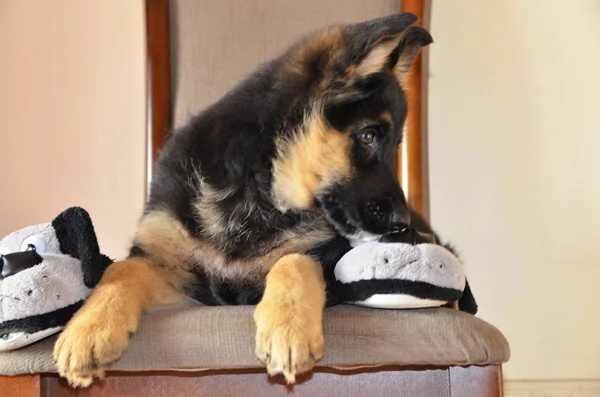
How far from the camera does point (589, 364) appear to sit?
8.38 ft

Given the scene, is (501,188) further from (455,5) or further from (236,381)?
(236,381)

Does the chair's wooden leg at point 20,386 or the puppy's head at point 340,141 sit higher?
the puppy's head at point 340,141

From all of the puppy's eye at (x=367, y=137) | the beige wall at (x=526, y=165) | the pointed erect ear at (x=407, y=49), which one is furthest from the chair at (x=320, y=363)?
the beige wall at (x=526, y=165)

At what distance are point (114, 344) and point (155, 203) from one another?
60 centimetres

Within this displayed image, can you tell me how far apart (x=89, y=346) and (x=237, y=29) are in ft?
5.14

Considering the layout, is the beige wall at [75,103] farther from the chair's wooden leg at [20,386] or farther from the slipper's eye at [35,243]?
the chair's wooden leg at [20,386]

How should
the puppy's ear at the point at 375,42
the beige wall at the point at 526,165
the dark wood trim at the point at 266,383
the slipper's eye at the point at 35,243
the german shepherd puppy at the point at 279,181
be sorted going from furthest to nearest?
the beige wall at the point at 526,165 → the german shepherd puppy at the point at 279,181 → the puppy's ear at the point at 375,42 → the slipper's eye at the point at 35,243 → the dark wood trim at the point at 266,383

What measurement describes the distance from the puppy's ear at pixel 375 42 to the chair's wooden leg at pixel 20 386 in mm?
1044

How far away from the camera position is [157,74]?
2.32m

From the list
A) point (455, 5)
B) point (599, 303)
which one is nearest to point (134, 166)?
point (455, 5)

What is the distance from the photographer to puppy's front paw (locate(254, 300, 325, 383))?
40.9 inches

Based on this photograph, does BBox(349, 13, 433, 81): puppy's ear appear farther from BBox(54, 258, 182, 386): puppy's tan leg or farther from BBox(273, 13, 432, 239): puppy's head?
BBox(54, 258, 182, 386): puppy's tan leg

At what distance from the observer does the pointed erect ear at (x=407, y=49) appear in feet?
5.54

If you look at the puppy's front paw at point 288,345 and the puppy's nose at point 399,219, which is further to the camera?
the puppy's nose at point 399,219
